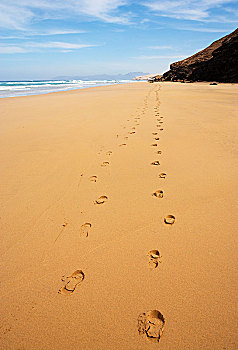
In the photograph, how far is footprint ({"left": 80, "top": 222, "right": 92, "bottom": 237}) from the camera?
1542mm

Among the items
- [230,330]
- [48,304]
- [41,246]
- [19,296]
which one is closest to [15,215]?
[41,246]

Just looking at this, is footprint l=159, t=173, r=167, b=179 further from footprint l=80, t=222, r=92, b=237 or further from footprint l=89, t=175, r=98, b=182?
footprint l=80, t=222, r=92, b=237

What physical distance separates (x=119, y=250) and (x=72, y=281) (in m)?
0.38

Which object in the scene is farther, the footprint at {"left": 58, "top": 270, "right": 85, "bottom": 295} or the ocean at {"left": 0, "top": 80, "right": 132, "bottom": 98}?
the ocean at {"left": 0, "top": 80, "right": 132, "bottom": 98}

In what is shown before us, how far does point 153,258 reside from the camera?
4.32 feet

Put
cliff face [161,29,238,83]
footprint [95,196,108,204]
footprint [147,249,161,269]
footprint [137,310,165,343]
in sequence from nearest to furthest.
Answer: footprint [137,310,165,343]
footprint [147,249,161,269]
footprint [95,196,108,204]
cliff face [161,29,238,83]

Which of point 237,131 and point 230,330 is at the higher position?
point 237,131

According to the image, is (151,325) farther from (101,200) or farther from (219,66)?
(219,66)

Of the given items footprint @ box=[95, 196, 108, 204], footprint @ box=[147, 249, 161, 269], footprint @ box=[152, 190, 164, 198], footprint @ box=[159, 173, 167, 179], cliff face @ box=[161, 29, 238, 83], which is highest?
cliff face @ box=[161, 29, 238, 83]

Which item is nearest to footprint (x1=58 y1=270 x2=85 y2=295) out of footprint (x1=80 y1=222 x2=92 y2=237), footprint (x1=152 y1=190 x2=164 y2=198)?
footprint (x1=80 y1=222 x2=92 y2=237)

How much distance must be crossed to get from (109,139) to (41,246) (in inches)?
97.2

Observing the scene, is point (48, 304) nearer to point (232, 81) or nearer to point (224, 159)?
point (224, 159)

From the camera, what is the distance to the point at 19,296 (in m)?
1.15

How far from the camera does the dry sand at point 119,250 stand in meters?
0.98
